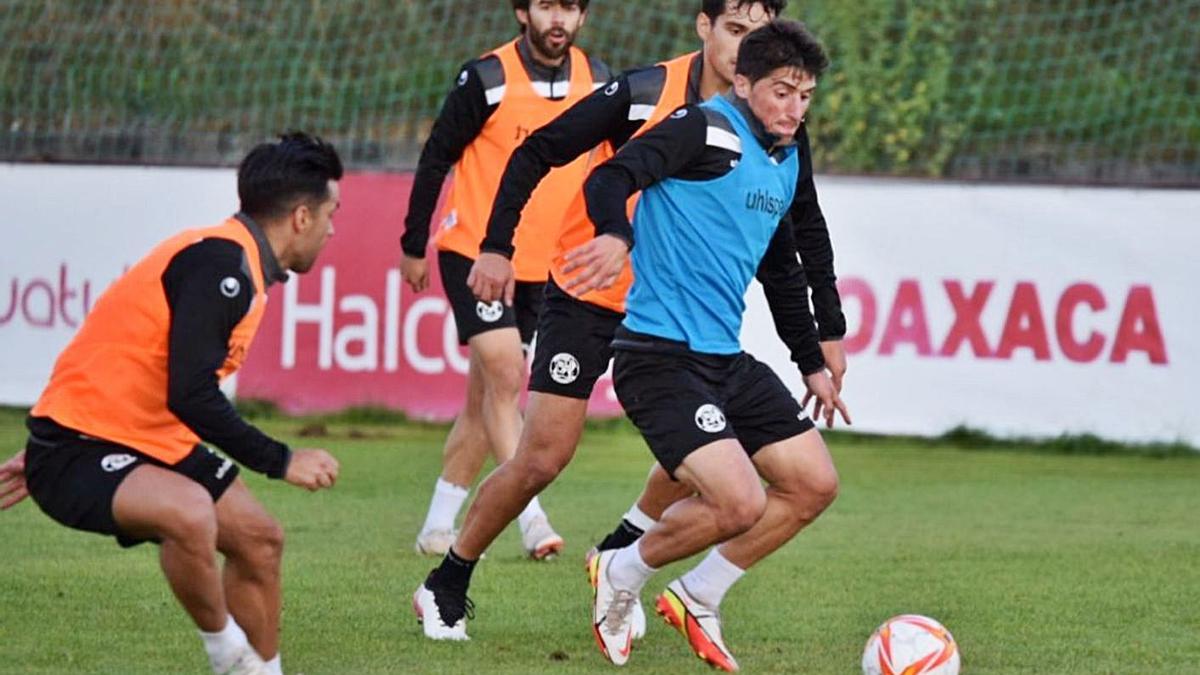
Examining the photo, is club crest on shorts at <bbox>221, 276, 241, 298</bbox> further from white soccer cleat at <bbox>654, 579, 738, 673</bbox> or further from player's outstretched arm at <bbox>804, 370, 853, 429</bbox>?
player's outstretched arm at <bbox>804, 370, 853, 429</bbox>

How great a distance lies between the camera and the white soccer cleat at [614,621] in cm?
676

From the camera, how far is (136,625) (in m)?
7.25

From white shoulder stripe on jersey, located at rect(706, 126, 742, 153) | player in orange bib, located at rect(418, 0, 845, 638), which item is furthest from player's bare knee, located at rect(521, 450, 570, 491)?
white shoulder stripe on jersey, located at rect(706, 126, 742, 153)

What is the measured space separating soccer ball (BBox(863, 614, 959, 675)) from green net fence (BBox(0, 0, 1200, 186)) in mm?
7499

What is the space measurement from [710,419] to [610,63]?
9107mm

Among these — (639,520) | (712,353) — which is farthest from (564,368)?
(712,353)

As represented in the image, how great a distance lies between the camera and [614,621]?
6.77 meters

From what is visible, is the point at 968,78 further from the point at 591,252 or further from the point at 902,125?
the point at 591,252

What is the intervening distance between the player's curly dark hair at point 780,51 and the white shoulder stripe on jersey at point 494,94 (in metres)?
2.65

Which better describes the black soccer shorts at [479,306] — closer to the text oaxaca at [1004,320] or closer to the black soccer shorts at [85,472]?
the black soccer shorts at [85,472]

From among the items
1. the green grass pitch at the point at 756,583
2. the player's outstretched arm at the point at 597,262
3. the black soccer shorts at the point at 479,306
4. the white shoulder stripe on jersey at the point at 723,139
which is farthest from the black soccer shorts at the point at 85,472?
the black soccer shorts at the point at 479,306

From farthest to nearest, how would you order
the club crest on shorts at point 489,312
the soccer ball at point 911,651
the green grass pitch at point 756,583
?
the club crest on shorts at point 489,312 → the green grass pitch at point 756,583 → the soccer ball at point 911,651

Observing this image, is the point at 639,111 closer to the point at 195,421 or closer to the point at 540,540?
the point at 195,421

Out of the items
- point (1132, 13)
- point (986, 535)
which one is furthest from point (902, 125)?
point (986, 535)
